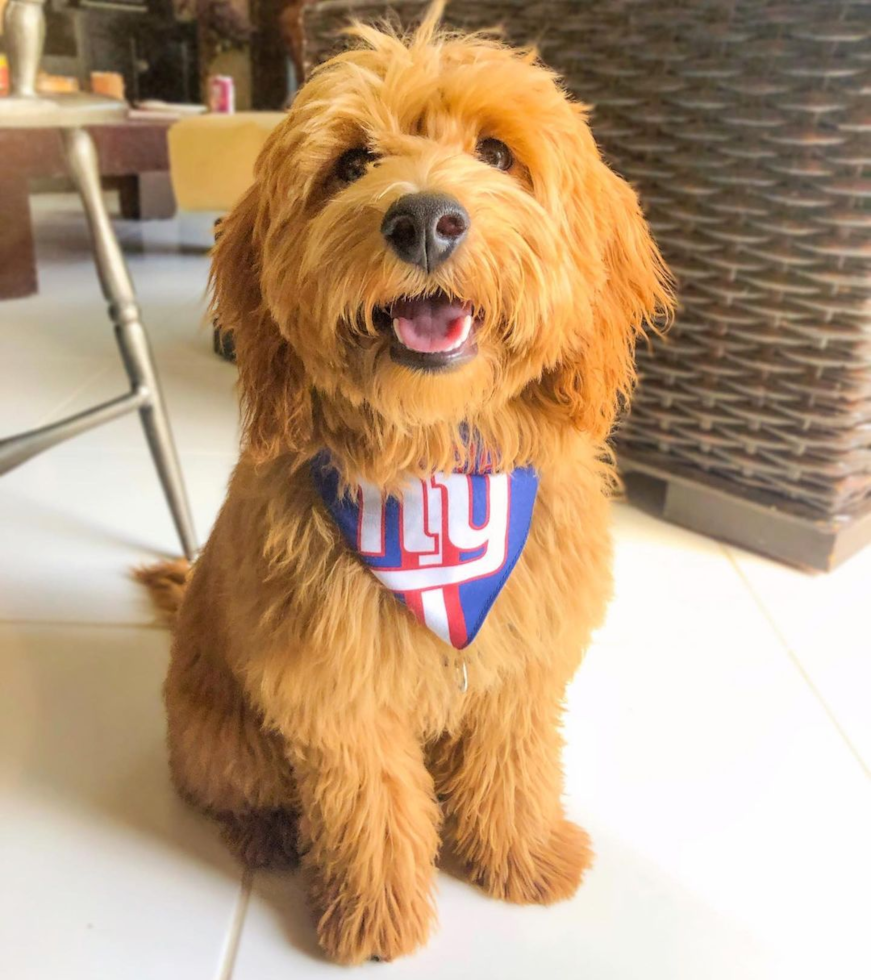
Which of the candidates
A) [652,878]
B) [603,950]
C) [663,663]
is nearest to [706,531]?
[663,663]

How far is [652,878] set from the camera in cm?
100

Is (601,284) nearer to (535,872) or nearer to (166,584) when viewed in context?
(535,872)

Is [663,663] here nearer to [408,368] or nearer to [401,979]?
[401,979]

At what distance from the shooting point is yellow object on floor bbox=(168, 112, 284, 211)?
3082mm

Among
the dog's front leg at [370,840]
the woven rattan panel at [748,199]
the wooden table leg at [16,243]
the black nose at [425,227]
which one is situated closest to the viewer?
the black nose at [425,227]

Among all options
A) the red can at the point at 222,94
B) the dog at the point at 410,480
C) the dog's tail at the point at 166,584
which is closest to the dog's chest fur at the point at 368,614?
the dog at the point at 410,480

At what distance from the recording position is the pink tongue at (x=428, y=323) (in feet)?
2.38

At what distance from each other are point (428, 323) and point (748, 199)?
0.92 meters

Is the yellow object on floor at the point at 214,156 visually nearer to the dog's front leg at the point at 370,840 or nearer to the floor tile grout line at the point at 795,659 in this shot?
the floor tile grout line at the point at 795,659

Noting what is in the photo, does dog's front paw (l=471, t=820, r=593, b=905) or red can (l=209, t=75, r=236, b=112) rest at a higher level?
red can (l=209, t=75, r=236, b=112)

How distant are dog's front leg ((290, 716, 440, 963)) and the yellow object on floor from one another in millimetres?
2574

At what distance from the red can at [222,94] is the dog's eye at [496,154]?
122 inches

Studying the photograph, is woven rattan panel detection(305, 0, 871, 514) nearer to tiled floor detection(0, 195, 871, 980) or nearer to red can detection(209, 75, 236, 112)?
tiled floor detection(0, 195, 871, 980)

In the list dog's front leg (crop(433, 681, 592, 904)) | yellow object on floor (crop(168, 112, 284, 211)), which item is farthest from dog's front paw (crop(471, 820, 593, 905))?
yellow object on floor (crop(168, 112, 284, 211))
